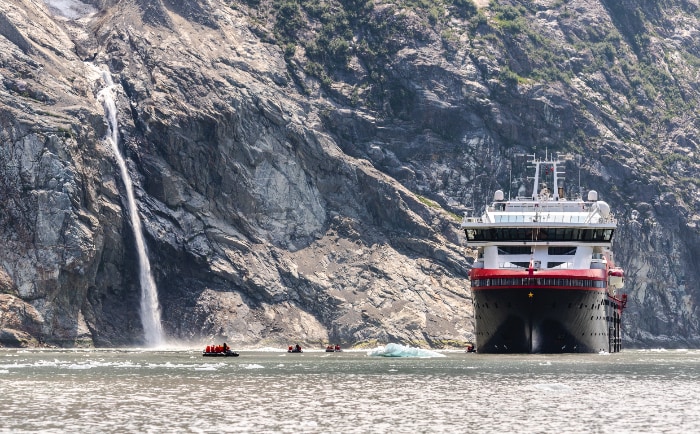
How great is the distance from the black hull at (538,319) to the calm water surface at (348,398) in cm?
1517

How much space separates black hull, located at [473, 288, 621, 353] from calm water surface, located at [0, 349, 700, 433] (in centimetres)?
1517

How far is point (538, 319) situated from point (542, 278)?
3616mm

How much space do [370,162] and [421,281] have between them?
22070mm

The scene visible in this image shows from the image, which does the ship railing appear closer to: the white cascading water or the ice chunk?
the white cascading water

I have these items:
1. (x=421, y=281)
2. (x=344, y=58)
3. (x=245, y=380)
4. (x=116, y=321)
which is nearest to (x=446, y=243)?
(x=421, y=281)

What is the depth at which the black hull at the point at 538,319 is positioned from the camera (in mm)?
112688

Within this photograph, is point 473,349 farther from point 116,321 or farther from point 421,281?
point 116,321

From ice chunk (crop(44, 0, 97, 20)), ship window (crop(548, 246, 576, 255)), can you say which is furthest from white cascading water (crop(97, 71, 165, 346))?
ship window (crop(548, 246, 576, 255))

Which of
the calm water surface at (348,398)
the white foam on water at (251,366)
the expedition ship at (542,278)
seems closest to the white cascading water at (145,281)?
the expedition ship at (542,278)

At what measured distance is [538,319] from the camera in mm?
112938

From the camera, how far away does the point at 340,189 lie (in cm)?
17712

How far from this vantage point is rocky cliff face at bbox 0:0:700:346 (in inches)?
5832

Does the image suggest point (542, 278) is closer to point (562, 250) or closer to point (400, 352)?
point (562, 250)

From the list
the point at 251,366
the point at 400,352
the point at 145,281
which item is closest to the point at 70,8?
the point at 145,281
